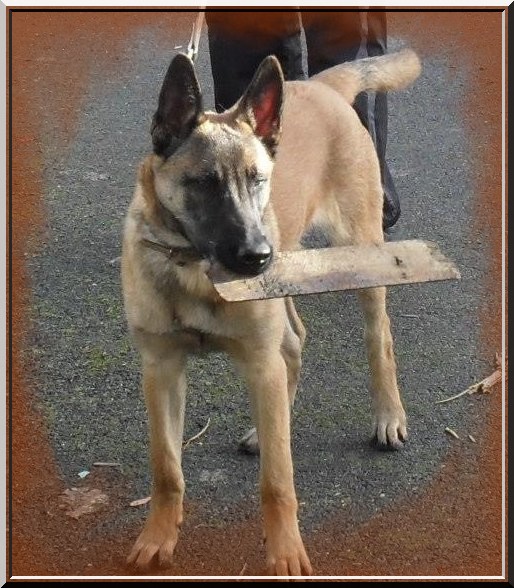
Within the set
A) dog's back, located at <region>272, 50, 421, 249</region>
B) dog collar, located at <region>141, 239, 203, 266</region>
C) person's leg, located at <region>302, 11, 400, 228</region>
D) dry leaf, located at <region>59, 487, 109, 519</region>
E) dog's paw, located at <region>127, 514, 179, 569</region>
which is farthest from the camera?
person's leg, located at <region>302, 11, 400, 228</region>

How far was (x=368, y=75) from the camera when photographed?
474cm

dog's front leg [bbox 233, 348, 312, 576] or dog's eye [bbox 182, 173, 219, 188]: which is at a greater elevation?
dog's eye [bbox 182, 173, 219, 188]

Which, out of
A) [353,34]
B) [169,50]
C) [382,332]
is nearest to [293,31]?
[353,34]

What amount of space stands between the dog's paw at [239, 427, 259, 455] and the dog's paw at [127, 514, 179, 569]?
27.7 inches

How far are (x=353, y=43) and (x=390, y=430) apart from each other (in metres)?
2.08

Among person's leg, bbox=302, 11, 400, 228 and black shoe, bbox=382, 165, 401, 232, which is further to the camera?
black shoe, bbox=382, 165, 401, 232

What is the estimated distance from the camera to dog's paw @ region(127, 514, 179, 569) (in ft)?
11.7

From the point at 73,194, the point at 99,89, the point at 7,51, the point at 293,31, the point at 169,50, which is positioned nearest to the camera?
the point at 7,51

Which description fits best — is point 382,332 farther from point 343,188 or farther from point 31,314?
point 31,314

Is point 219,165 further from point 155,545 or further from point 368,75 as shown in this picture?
point 368,75

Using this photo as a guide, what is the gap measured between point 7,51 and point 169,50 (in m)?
4.33

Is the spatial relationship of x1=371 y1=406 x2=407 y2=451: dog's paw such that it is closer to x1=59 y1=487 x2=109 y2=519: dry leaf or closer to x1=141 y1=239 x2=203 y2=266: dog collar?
x1=59 y1=487 x2=109 y2=519: dry leaf

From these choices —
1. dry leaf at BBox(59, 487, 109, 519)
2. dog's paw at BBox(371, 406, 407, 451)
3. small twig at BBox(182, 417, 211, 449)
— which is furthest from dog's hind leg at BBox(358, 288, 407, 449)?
dry leaf at BBox(59, 487, 109, 519)

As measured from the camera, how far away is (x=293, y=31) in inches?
192
